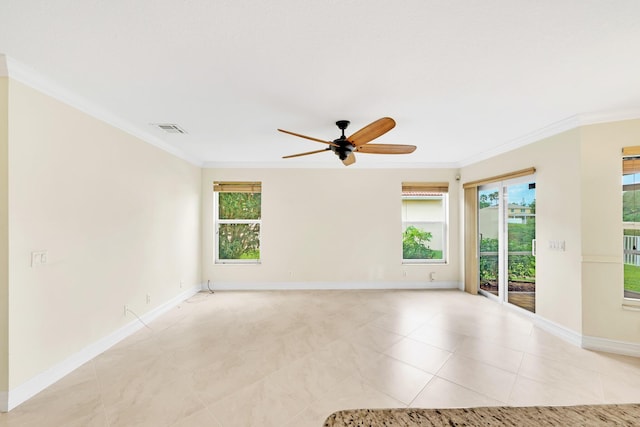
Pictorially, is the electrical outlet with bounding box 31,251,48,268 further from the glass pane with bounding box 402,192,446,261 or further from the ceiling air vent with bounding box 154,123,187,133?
the glass pane with bounding box 402,192,446,261

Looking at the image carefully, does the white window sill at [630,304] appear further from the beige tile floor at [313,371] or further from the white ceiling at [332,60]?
the white ceiling at [332,60]

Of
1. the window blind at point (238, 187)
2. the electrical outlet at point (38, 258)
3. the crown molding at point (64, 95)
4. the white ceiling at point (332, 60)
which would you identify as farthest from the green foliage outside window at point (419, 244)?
the electrical outlet at point (38, 258)

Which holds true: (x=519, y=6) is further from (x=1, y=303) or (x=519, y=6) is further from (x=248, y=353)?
(x=1, y=303)

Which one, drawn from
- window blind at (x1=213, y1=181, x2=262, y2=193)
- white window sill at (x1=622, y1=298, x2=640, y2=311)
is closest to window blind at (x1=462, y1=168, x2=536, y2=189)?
white window sill at (x1=622, y1=298, x2=640, y2=311)

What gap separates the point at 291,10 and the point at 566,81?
230 centimetres

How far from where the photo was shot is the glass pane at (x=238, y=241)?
5129 mm

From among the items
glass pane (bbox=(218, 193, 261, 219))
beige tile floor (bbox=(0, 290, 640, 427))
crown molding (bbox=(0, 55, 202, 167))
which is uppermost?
crown molding (bbox=(0, 55, 202, 167))

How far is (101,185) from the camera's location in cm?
270

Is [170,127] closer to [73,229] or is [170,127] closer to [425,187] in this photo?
[73,229]

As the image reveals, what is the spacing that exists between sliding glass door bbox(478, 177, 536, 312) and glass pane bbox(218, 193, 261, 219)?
4216 millimetres

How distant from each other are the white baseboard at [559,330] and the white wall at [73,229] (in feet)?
16.8

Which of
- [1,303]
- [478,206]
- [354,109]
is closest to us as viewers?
[1,303]

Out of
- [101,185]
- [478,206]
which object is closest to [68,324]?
[101,185]

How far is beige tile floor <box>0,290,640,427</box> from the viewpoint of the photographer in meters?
1.89
